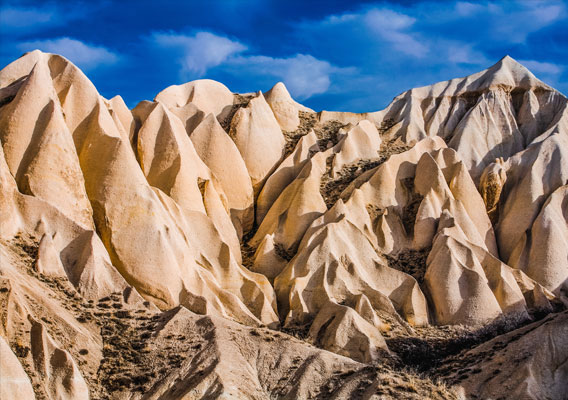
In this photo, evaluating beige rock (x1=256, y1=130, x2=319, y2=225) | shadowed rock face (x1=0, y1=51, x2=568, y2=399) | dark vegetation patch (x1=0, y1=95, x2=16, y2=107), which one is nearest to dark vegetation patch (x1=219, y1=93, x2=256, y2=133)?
shadowed rock face (x1=0, y1=51, x2=568, y2=399)

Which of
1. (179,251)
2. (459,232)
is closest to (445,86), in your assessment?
(459,232)

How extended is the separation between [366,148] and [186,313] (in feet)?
66.8

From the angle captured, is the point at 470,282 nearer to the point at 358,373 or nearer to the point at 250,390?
the point at 358,373

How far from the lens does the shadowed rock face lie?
23172 mm

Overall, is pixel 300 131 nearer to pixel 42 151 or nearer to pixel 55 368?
pixel 42 151

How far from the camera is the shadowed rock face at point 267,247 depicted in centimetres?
2317

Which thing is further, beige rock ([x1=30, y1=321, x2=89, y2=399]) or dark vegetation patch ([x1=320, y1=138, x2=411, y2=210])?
dark vegetation patch ([x1=320, y1=138, x2=411, y2=210])

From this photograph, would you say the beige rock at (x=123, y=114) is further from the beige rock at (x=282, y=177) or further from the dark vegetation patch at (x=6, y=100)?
the beige rock at (x=282, y=177)

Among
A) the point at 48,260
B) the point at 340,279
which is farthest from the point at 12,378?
the point at 340,279

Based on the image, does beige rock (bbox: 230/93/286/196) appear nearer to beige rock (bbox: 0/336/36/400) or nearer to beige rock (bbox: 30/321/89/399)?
beige rock (bbox: 30/321/89/399)

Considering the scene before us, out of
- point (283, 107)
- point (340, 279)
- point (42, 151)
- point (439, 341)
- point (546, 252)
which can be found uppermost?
point (283, 107)

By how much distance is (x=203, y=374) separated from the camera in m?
22.6

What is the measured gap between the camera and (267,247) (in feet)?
113

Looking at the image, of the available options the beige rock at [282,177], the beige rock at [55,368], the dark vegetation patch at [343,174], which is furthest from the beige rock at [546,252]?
the beige rock at [55,368]
